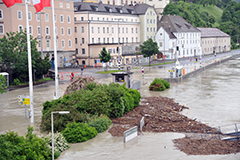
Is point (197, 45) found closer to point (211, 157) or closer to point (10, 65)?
point (10, 65)

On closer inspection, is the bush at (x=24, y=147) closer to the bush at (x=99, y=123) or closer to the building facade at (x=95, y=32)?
the bush at (x=99, y=123)

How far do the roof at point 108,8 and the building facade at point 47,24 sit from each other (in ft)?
20.8

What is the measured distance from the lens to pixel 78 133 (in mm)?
20281

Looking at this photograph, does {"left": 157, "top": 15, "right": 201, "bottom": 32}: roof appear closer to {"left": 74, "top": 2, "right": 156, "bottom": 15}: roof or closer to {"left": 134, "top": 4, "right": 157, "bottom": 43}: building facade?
{"left": 134, "top": 4, "right": 157, "bottom": 43}: building facade

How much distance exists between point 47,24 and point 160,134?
5132 cm

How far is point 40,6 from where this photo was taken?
23.2 meters

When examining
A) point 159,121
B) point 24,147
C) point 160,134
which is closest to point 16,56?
point 159,121

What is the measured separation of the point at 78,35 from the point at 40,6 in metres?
55.2

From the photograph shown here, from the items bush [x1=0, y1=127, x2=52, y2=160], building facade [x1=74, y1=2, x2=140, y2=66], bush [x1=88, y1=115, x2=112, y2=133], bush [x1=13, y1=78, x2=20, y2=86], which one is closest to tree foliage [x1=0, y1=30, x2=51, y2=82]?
bush [x1=13, y1=78, x2=20, y2=86]

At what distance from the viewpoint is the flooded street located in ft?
59.2

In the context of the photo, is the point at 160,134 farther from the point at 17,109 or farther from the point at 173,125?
the point at 17,109

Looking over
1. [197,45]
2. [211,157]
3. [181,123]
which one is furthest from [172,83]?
[197,45]

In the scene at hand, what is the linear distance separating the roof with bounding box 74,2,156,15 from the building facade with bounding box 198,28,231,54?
28178 millimetres

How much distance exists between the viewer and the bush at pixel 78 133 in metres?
20.0
